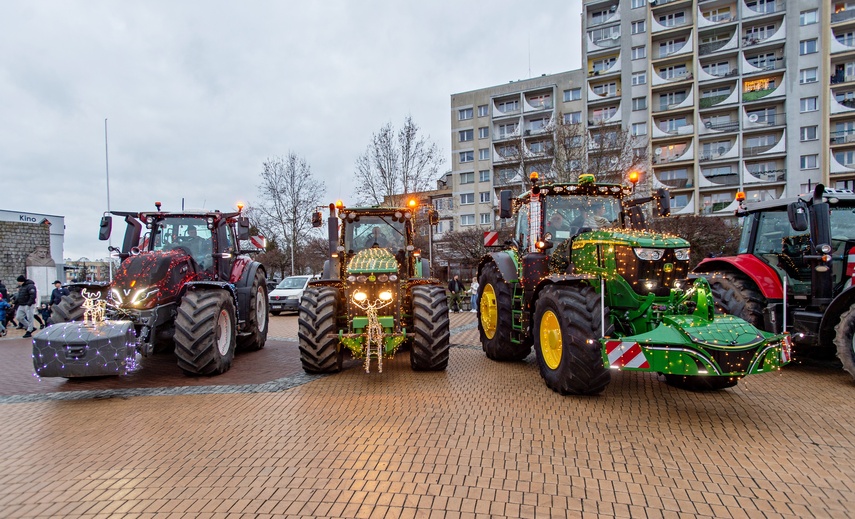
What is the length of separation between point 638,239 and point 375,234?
423 centimetres

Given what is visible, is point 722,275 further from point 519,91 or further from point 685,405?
point 519,91

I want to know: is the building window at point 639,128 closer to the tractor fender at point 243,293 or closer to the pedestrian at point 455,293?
the pedestrian at point 455,293

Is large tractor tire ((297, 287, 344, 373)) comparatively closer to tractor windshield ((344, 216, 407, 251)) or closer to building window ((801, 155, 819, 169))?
tractor windshield ((344, 216, 407, 251))

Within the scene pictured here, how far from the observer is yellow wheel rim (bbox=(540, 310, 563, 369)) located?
5477 mm

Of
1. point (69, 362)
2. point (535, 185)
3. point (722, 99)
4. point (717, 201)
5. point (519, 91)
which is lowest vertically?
point (69, 362)

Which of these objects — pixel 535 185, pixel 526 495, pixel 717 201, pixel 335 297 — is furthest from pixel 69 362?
pixel 717 201

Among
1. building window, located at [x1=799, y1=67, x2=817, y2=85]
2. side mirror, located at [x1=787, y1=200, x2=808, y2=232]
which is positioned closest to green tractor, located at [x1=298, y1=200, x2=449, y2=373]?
side mirror, located at [x1=787, y1=200, x2=808, y2=232]

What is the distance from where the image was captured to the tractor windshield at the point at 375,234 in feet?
26.1

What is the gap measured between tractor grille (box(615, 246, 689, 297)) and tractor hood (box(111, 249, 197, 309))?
6119 mm

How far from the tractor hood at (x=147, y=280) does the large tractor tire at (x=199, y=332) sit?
0.43 metres

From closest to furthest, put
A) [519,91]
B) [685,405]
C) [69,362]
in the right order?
1. [685,405]
2. [69,362]
3. [519,91]

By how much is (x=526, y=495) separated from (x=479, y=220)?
41929 mm

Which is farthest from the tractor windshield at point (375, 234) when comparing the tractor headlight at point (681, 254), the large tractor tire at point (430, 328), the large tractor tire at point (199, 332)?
the tractor headlight at point (681, 254)

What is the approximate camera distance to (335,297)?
6484mm
